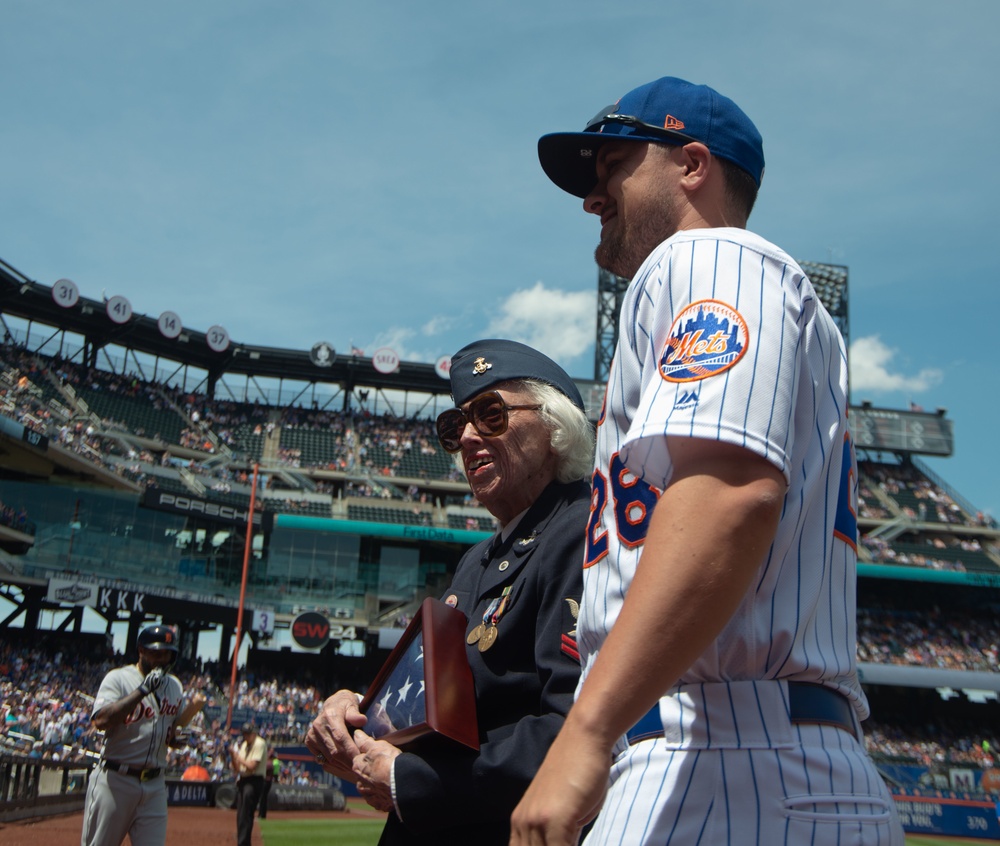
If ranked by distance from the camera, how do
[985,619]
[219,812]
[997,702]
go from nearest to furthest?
[219,812], [997,702], [985,619]

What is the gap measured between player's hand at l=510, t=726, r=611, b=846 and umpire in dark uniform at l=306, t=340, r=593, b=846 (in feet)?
3.24

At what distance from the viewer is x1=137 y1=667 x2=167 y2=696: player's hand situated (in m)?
7.00

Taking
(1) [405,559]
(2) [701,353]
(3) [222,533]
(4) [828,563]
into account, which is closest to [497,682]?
(4) [828,563]

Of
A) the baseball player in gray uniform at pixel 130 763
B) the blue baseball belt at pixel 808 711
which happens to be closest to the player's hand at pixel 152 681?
the baseball player in gray uniform at pixel 130 763

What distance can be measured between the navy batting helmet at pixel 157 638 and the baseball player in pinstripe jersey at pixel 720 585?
6.26m

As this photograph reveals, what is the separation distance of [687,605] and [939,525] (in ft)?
158

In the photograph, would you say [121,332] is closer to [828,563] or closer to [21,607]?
[21,607]

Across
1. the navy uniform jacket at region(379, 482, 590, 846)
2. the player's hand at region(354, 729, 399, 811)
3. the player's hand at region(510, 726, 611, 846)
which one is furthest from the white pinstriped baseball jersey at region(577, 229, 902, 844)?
the player's hand at region(354, 729, 399, 811)

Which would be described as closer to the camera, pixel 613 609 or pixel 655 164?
pixel 613 609

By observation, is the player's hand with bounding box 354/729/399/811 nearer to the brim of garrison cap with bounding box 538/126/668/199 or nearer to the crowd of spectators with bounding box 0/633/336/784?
the brim of garrison cap with bounding box 538/126/668/199

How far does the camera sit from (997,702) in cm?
3831

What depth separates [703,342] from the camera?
1.53 metres

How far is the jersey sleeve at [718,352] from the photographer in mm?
1460

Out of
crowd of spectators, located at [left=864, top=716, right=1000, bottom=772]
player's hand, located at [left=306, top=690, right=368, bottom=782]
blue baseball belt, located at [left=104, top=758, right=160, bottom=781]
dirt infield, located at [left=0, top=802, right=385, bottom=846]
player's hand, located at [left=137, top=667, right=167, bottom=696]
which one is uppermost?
player's hand, located at [left=306, top=690, right=368, bottom=782]
